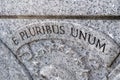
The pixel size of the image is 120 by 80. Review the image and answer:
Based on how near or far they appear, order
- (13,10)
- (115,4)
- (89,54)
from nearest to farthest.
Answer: (115,4), (89,54), (13,10)

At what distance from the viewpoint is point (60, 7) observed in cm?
205

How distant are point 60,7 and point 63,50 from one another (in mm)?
266

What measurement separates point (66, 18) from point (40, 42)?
24cm

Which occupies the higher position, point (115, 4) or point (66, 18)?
point (115, 4)

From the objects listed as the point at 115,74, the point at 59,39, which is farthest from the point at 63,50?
the point at 115,74

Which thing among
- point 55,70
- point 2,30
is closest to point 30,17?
point 2,30

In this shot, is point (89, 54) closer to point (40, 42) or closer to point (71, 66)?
point (71, 66)

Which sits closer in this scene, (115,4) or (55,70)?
(115,4)

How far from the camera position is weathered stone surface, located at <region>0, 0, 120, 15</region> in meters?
1.94

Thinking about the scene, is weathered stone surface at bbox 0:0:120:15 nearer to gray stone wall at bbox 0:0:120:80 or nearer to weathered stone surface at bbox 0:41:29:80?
gray stone wall at bbox 0:0:120:80

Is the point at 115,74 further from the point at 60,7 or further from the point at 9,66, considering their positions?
the point at 9,66

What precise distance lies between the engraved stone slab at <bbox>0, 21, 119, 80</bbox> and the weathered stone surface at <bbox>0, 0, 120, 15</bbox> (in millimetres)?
77

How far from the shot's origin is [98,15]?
197 cm

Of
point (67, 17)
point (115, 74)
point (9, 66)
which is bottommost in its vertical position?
point (9, 66)
